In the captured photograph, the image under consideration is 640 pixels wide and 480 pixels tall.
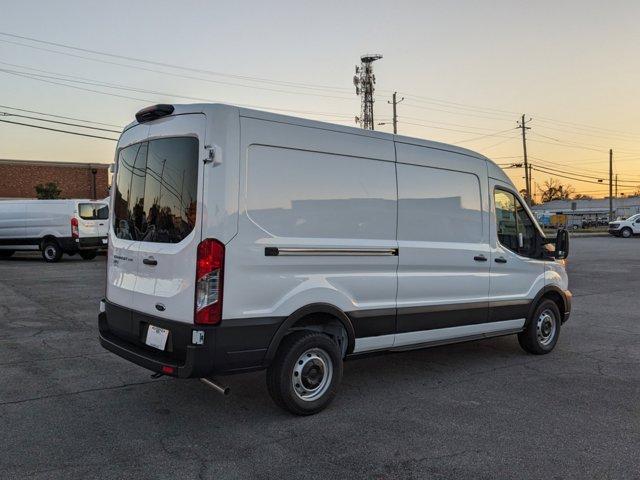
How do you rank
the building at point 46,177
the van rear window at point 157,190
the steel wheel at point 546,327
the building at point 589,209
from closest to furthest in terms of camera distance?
the van rear window at point 157,190 → the steel wheel at point 546,327 → the building at point 46,177 → the building at point 589,209

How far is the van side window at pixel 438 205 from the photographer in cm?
523

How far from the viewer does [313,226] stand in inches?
178

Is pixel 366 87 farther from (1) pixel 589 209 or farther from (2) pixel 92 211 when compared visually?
(1) pixel 589 209

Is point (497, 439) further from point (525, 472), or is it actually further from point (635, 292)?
point (635, 292)

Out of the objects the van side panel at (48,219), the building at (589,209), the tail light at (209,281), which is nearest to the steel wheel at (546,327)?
the tail light at (209,281)

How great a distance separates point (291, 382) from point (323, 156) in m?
1.84

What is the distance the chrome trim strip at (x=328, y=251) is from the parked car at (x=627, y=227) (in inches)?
1754


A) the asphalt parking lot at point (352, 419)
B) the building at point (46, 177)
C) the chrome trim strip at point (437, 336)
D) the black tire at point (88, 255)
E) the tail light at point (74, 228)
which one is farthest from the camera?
the building at point (46, 177)

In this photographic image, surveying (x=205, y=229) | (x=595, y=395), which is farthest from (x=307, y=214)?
(x=595, y=395)

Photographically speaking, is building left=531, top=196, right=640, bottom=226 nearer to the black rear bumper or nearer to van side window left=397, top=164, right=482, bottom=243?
A: van side window left=397, top=164, right=482, bottom=243

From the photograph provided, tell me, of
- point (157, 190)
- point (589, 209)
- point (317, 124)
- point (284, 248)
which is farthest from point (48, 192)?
point (589, 209)

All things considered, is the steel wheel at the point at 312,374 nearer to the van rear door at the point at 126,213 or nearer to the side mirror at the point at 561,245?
the van rear door at the point at 126,213

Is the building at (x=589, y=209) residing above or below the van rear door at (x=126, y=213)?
above

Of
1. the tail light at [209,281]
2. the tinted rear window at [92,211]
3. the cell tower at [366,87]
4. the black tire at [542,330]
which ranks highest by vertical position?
the cell tower at [366,87]
